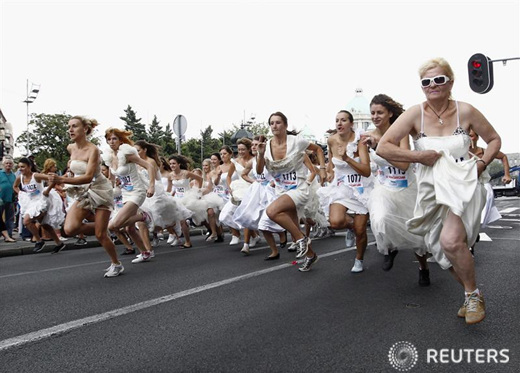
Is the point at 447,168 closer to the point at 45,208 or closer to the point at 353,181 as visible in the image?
the point at 353,181

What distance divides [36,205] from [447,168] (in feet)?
33.2

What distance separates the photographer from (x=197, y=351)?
3.61m

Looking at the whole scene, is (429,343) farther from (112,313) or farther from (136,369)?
(112,313)

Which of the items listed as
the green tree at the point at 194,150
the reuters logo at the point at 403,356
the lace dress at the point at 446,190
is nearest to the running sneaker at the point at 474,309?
the lace dress at the point at 446,190

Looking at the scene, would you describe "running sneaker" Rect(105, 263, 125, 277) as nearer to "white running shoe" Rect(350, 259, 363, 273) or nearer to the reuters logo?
"white running shoe" Rect(350, 259, 363, 273)

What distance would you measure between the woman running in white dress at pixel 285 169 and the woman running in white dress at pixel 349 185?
0.42 meters

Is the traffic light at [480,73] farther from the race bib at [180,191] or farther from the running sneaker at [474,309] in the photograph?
the running sneaker at [474,309]

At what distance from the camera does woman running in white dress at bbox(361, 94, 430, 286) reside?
578 cm

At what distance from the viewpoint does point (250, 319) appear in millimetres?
4473

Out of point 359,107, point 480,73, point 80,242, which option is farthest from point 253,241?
point 359,107

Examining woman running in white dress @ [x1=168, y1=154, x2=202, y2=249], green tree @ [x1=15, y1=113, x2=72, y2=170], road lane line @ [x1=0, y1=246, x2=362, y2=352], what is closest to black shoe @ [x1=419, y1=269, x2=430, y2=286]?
road lane line @ [x1=0, y1=246, x2=362, y2=352]

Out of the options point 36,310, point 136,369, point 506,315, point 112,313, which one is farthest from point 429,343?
point 36,310

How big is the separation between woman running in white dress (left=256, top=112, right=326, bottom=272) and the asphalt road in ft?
2.50

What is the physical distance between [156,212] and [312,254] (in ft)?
15.1
